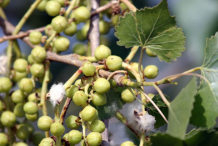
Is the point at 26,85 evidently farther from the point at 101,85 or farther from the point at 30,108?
the point at 101,85

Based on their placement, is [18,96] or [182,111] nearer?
[182,111]

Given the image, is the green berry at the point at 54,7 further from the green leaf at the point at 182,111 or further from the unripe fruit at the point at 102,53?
the green leaf at the point at 182,111

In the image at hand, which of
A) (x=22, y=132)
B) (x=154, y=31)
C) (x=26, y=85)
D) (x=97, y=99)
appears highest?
(x=154, y=31)

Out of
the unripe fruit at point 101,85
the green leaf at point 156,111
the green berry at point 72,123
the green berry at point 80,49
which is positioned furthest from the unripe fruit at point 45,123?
the green berry at point 80,49

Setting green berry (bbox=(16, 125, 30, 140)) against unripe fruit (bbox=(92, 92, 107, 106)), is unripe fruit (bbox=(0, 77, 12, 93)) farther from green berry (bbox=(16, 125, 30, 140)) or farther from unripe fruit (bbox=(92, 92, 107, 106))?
unripe fruit (bbox=(92, 92, 107, 106))

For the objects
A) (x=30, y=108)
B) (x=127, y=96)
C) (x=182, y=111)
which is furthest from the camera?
(x=30, y=108)

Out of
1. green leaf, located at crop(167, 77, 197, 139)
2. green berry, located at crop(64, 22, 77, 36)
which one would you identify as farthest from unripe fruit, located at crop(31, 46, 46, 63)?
green leaf, located at crop(167, 77, 197, 139)

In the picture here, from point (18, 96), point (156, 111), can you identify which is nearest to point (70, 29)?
point (18, 96)

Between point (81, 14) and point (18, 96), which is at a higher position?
point (81, 14)
